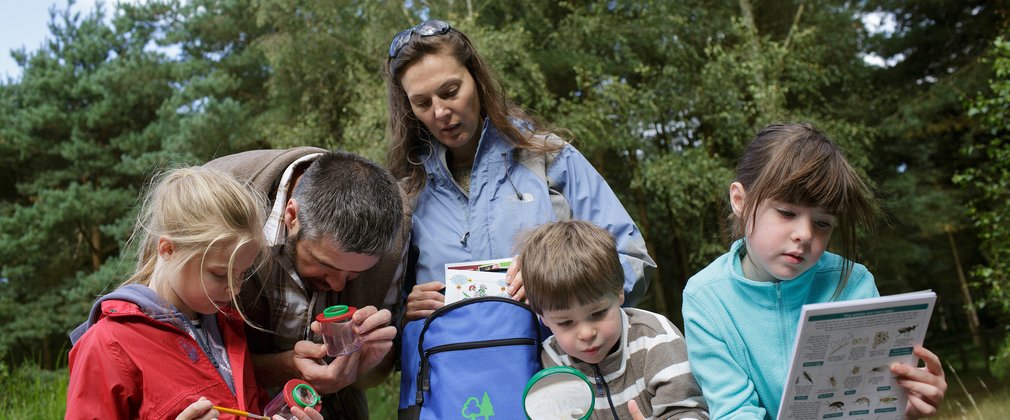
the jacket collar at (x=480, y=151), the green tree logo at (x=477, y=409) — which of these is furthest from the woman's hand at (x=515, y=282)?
the jacket collar at (x=480, y=151)

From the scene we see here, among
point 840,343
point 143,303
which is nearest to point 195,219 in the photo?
point 143,303

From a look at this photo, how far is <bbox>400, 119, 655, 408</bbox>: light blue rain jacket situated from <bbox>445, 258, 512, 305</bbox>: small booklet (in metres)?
0.13

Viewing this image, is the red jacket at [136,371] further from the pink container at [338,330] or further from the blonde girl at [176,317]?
the pink container at [338,330]

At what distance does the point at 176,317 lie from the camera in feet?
8.39

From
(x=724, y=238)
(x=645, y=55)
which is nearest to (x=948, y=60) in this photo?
(x=645, y=55)

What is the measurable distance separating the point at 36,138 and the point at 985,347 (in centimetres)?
1968

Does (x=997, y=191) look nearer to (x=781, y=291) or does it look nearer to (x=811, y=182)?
(x=781, y=291)

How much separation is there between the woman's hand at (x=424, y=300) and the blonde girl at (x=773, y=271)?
2.88 feet

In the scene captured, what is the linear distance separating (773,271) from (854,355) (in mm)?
355

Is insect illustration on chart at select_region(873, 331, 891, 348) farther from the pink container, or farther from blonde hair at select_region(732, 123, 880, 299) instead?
the pink container

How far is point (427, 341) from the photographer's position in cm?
292

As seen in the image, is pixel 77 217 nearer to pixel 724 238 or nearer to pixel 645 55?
pixel 645 55

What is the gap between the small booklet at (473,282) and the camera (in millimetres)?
2949

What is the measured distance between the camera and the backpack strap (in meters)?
3.18
